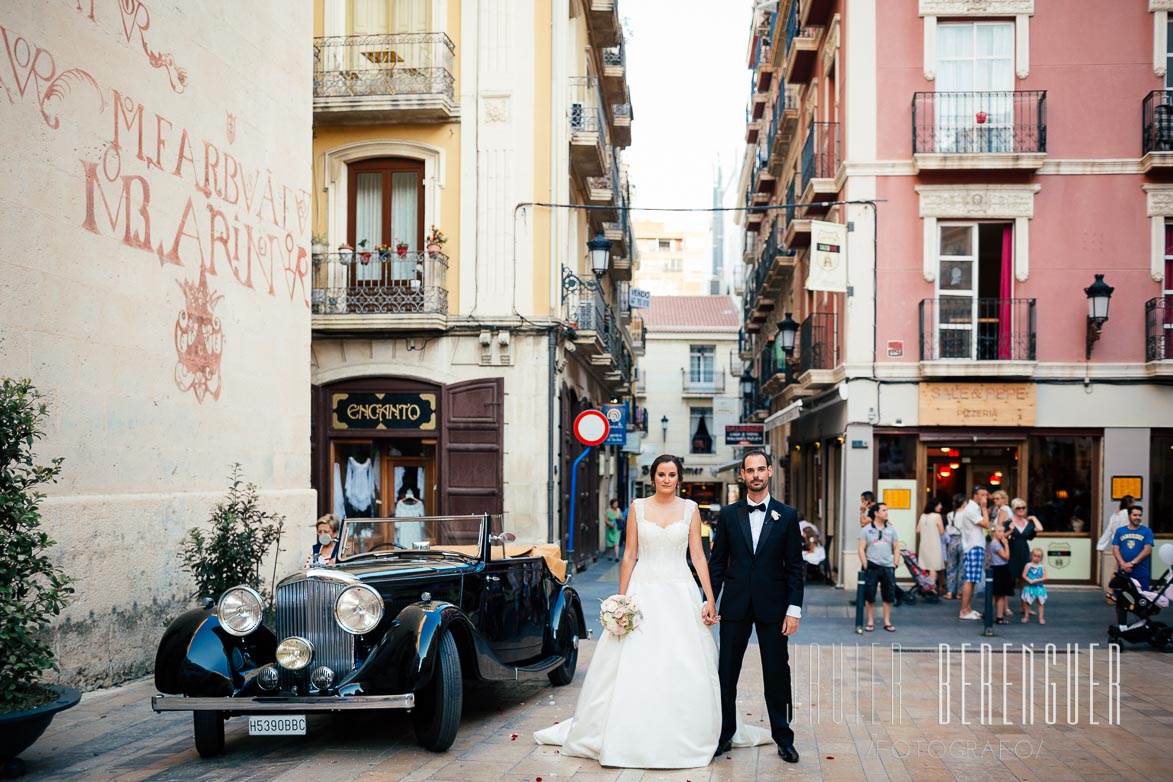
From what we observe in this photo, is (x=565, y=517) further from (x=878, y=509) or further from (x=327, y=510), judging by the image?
(x=878, y=509)

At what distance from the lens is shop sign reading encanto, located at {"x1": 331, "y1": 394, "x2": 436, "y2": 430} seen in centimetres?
2103

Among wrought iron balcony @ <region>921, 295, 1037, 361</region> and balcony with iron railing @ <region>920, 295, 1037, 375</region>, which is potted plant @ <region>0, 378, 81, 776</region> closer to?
balcony with iron railing @ <region>920, 295, 1037, 375</region>

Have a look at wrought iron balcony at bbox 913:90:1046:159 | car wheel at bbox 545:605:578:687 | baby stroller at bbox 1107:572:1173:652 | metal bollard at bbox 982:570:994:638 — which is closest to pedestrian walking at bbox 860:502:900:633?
metal bollard at bbox 982:570:994:638

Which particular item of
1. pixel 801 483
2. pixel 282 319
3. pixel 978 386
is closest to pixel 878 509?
pixel 978 386

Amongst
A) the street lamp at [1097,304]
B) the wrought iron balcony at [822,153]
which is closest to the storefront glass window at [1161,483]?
the street lamp at [1097,304]

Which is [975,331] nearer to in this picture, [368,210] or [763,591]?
[368,210]

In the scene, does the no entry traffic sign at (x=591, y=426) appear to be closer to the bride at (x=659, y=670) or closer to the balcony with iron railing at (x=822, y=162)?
the balcony with iron railing at (x=822, y=162)

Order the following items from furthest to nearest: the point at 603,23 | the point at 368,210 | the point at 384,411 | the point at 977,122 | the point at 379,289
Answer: the point at 603,23, the point at 368,210, the point at 384,411, the point at 379,289, the point at 977,122

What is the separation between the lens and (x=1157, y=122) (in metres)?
19.9

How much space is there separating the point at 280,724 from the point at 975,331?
1584cm

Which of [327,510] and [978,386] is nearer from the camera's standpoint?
[978,386]

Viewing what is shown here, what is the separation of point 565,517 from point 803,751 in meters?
16.4

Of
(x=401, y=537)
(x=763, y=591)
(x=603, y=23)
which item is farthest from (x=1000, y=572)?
(x=603, y=23)

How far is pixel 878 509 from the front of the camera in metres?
15.3
